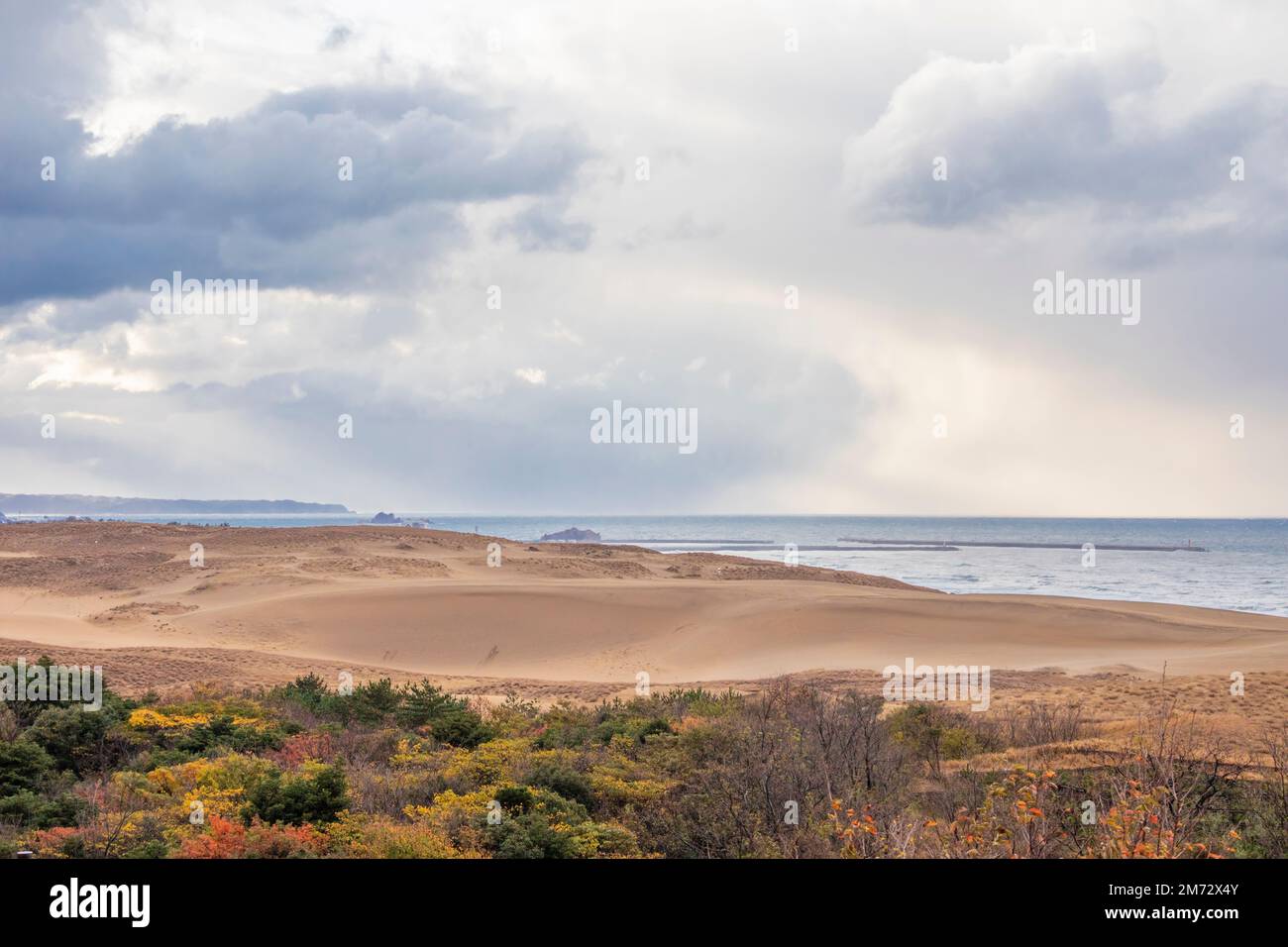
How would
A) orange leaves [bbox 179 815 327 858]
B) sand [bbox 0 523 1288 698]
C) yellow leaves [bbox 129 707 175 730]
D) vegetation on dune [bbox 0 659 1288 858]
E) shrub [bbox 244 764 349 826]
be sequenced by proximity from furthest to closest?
sand [bbox 0 523 1288 698]
yellow leaves [bbox 129 707 175 730]
shrub [bbox 244 764 349 826]
orange leaves [bbox 179 815 327 858]
vegetation on dune [bbox 0 659 1288 858]

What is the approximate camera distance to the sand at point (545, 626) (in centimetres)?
2567

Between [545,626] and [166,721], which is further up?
[166,721]

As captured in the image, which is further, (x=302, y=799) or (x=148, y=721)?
(x=148, y=721)

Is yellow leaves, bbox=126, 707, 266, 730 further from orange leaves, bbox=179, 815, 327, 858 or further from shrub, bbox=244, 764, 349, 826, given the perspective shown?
orange leaves, bbox=179, 815, 327, 858

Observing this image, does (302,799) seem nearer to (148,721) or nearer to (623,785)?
(623,785)

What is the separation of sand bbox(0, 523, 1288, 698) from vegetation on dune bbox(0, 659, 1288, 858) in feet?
28.3

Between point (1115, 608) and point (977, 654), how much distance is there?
37.7 ft

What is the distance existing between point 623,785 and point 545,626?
24.7m

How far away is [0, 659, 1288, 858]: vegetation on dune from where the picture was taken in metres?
7.20

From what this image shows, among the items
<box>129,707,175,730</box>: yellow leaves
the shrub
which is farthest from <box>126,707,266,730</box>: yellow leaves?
the shrub

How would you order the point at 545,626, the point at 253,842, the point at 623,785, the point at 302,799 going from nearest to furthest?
1. the point at 253,842
2. the point at 302,799
3. the point at 623,785
4. the point at 545,626

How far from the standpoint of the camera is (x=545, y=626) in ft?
112

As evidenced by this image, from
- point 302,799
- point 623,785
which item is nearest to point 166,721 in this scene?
point 302,799
